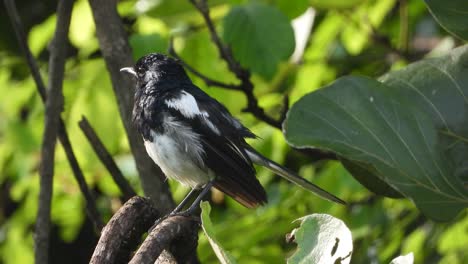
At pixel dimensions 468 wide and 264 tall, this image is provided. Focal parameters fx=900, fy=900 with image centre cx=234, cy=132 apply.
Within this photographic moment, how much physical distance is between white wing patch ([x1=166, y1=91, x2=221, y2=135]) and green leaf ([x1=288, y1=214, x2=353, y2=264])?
1.81 meters

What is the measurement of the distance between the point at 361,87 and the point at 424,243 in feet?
7.36

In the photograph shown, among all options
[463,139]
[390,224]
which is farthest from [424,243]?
[463,139]

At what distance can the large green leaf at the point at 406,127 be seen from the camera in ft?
5.91

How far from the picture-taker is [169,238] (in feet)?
5.48

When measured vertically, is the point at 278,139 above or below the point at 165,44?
below

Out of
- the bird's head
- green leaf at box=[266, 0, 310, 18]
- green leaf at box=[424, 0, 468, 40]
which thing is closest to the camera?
green leaf at box=[424, 0, 468, 40]

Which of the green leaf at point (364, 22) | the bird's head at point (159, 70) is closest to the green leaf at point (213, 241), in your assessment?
the bird's head at point (159, 70)

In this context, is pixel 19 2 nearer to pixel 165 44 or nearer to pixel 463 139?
pixel 165 44

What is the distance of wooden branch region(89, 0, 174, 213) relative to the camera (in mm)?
2676

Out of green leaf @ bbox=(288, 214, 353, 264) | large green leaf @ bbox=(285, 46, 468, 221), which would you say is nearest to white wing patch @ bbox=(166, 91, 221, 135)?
large green leaf @ bbox=(285, 46, 468, 221)

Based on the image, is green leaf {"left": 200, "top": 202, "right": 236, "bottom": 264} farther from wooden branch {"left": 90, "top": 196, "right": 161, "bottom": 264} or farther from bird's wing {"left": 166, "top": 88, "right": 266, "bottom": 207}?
bird's wing {"left": 166, "top": 88, "right": 266, "bottom": 207}

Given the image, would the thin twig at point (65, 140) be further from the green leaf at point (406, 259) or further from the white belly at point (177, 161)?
the green leaf at point (406, 259)

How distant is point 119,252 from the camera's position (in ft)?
5.54

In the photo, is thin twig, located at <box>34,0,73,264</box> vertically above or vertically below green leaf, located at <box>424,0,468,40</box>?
below
